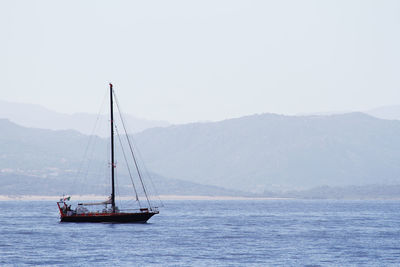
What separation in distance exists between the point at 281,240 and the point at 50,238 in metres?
26.8

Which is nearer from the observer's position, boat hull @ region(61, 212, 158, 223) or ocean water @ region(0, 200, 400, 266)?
ocean water @ region(0, 200, 400, 266)

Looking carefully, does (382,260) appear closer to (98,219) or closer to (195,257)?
(195,257)

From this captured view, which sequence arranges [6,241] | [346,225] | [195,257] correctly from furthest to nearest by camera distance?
1. [346,225]
2. [6,241]
3. [195,257]

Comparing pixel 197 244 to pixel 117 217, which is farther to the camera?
pixel 117 217

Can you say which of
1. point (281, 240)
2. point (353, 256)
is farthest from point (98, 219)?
point (353, 256)

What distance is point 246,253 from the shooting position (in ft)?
251

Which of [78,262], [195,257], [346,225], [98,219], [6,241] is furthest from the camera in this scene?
[346,225]

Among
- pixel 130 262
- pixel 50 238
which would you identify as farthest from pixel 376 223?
pixel 130 262

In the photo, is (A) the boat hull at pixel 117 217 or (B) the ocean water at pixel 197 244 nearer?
(B) the ocean water at pixel 197 244

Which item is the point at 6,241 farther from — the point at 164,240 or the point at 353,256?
the point at 353,256

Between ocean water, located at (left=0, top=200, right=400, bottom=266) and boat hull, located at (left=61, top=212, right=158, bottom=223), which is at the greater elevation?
boat hull, located at (left=61, top=212, right=158, bottom=223)

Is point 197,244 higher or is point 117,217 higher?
point 117,217

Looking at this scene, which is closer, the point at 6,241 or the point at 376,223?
the point at 6,241

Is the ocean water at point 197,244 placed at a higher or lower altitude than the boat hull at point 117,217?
lower
